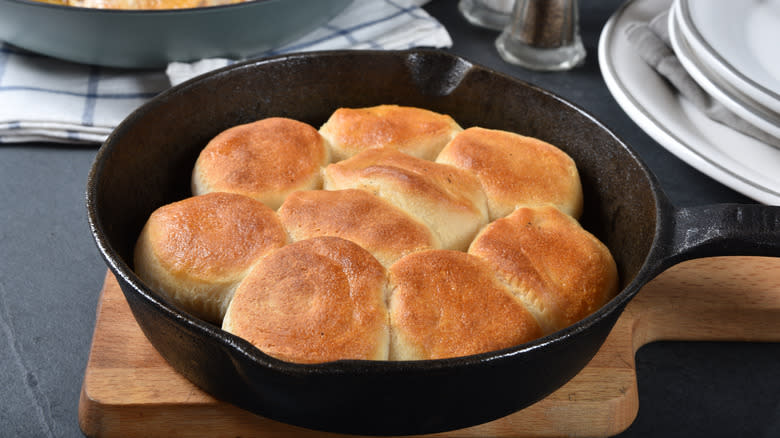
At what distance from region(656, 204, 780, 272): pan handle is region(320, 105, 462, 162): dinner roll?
13.4 inches

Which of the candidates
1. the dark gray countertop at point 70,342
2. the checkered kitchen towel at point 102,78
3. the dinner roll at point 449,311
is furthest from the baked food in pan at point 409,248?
the checkered kitchen towel at point 102,78

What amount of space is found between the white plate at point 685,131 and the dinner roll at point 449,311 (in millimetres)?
442

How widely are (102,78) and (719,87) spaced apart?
109cm

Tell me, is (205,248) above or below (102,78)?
above

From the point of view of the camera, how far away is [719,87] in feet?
3.45

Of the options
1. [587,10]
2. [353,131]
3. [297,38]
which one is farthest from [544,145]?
[587,10]

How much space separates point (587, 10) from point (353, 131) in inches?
39.8

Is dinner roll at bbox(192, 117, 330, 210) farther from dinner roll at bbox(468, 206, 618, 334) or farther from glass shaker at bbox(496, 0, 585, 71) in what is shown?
glass shaker at bbox(496, 0, 585, 71)

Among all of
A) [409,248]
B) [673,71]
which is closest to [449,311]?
[409,248]

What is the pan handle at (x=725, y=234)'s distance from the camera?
0.75 metres

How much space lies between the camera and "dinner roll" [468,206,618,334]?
0.77m

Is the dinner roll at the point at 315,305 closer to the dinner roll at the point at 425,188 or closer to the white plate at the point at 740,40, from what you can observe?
the dinner roll at the point at 425,188

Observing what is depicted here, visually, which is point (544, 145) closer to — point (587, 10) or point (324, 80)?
point (324, 80)

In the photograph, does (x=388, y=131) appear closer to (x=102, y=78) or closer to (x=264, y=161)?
(x=264, y=161)
